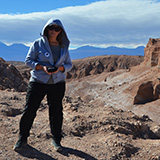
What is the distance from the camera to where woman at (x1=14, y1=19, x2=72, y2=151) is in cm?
346

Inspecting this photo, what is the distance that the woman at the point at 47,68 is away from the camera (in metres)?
3.46

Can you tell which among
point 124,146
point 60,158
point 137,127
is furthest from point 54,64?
point 137,127

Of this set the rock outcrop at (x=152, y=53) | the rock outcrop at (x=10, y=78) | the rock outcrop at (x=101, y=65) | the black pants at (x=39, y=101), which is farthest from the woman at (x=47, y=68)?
the rock outcrop at (x=101, y=65)

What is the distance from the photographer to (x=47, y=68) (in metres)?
3.36

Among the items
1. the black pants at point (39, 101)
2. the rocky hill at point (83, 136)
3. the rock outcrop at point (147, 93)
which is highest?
the black pants at point (39, 101)

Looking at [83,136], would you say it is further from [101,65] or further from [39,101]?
[101,65]

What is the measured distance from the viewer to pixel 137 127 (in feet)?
19.4

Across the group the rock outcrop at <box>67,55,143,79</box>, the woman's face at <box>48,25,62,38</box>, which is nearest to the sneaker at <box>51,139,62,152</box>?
the woman's face at <box>48,25,62,38</box>

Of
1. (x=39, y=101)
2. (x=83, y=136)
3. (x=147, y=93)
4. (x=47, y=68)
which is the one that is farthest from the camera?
(x=147, y=93)

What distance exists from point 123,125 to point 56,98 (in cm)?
265

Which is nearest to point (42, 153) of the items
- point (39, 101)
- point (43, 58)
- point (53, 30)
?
point (39, 101)

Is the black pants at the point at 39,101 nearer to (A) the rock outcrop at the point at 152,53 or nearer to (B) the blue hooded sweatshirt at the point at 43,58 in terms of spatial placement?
(B) the blue hooded sweatshirt at the point at 43,58

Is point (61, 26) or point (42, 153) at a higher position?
point (61, 26)

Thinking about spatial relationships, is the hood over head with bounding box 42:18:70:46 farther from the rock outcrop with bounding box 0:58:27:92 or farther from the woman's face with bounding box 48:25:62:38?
the rock outcrop with bounding box 0:58:27:92
